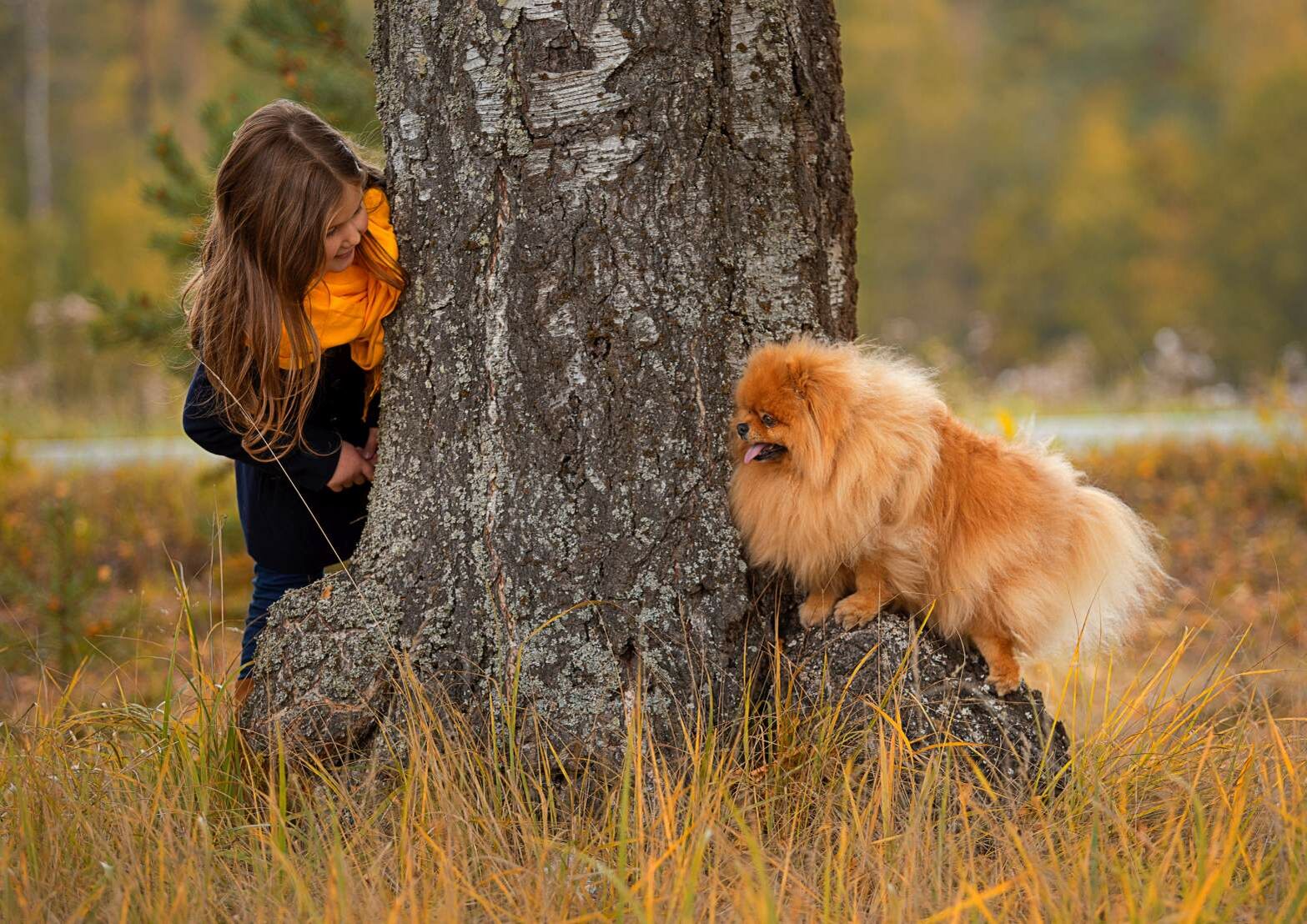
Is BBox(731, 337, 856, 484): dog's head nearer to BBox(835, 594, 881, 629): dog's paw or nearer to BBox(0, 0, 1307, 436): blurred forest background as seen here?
BBox(835, 594, 881, 629): dog's paw

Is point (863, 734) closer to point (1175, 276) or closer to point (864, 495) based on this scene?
point (864, 495)

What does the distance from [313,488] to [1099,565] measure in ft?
6.66

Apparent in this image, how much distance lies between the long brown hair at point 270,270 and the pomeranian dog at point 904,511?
1.02m

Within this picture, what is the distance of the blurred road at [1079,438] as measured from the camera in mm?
7727

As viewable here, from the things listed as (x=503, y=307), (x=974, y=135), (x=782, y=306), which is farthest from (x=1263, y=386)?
(x=974, y=135)

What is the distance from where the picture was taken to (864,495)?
2.59m

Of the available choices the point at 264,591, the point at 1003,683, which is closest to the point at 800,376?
the point at 1003,683

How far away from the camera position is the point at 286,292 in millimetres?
2729

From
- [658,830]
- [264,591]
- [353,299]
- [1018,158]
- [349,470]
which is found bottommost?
[658,830]

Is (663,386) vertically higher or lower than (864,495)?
higher

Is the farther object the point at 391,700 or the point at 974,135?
the point at 974,135

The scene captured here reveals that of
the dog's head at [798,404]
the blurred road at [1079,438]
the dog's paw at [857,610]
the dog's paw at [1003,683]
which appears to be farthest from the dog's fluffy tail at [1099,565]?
the blurred road at [1079,438]

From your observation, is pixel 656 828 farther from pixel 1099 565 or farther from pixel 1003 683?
pixel 1099 565

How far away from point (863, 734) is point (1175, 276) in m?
24.9
